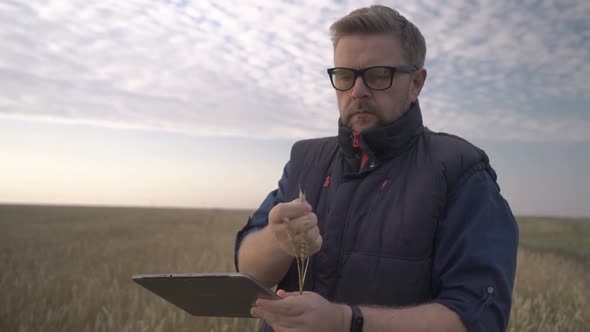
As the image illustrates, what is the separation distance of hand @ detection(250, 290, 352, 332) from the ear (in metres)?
1.14

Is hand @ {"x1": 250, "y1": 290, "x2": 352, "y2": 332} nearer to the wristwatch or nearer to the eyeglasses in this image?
the wristwatch

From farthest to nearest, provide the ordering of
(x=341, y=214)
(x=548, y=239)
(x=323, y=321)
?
(x=548, y=239), (x=341, y=214), (x=323, y=321)

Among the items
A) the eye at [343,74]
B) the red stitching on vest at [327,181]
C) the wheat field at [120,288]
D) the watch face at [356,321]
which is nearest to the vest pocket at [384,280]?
the watch face at [356,321]

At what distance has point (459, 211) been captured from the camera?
1913 millimetres

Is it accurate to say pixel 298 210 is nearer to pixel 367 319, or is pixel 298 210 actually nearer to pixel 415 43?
pixel 367 319

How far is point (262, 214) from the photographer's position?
2.53 metres

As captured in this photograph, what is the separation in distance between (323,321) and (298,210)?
38cm

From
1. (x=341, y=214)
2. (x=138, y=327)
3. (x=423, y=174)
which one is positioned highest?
(x=423, y=174)

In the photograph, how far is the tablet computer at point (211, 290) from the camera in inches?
60.3

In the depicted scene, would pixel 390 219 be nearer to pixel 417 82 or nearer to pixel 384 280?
pixel 384 280

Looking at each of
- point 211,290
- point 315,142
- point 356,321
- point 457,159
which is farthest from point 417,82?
point 211,290

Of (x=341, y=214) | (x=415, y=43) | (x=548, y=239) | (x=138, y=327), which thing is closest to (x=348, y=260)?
(x=341, y=214)

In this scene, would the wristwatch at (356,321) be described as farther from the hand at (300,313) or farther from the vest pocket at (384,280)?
the vest pocket at (384,280)

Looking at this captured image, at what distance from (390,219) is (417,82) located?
2.41 ft
